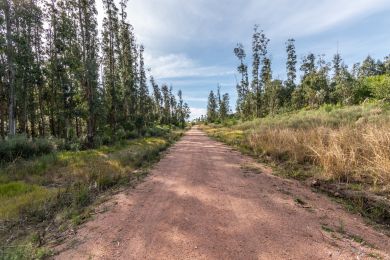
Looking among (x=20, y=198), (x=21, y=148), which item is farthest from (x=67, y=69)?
(x=20, y=198)

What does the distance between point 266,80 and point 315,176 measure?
128 ft

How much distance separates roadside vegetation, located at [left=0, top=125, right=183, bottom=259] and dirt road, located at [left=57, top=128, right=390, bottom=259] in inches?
22.7

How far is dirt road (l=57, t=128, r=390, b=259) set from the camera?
11.5 feet

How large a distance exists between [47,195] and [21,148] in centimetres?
777

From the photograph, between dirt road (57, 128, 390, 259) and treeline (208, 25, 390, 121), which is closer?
dirt road (57, 128, 390, 259)

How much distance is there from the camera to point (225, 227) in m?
4.22

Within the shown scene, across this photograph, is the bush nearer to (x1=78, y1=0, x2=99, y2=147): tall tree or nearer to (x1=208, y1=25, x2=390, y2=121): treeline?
(x1=78, y1=0, x2=99, y2=147): tall tree

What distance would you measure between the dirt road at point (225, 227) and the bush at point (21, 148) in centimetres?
833

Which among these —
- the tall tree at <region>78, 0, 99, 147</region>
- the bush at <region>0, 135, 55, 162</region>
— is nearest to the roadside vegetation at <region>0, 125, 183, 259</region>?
the bush at <region>0, 135, 55, 162</region>

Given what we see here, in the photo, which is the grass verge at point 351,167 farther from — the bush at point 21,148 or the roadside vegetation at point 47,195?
the bush at point 21,148

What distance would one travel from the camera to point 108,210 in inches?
214

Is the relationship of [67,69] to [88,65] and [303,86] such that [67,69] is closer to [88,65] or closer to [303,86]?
[88,65]

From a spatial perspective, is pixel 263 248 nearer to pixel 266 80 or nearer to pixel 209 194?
pixel 209 194

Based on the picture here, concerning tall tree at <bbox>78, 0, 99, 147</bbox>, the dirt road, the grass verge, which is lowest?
the dirt road
